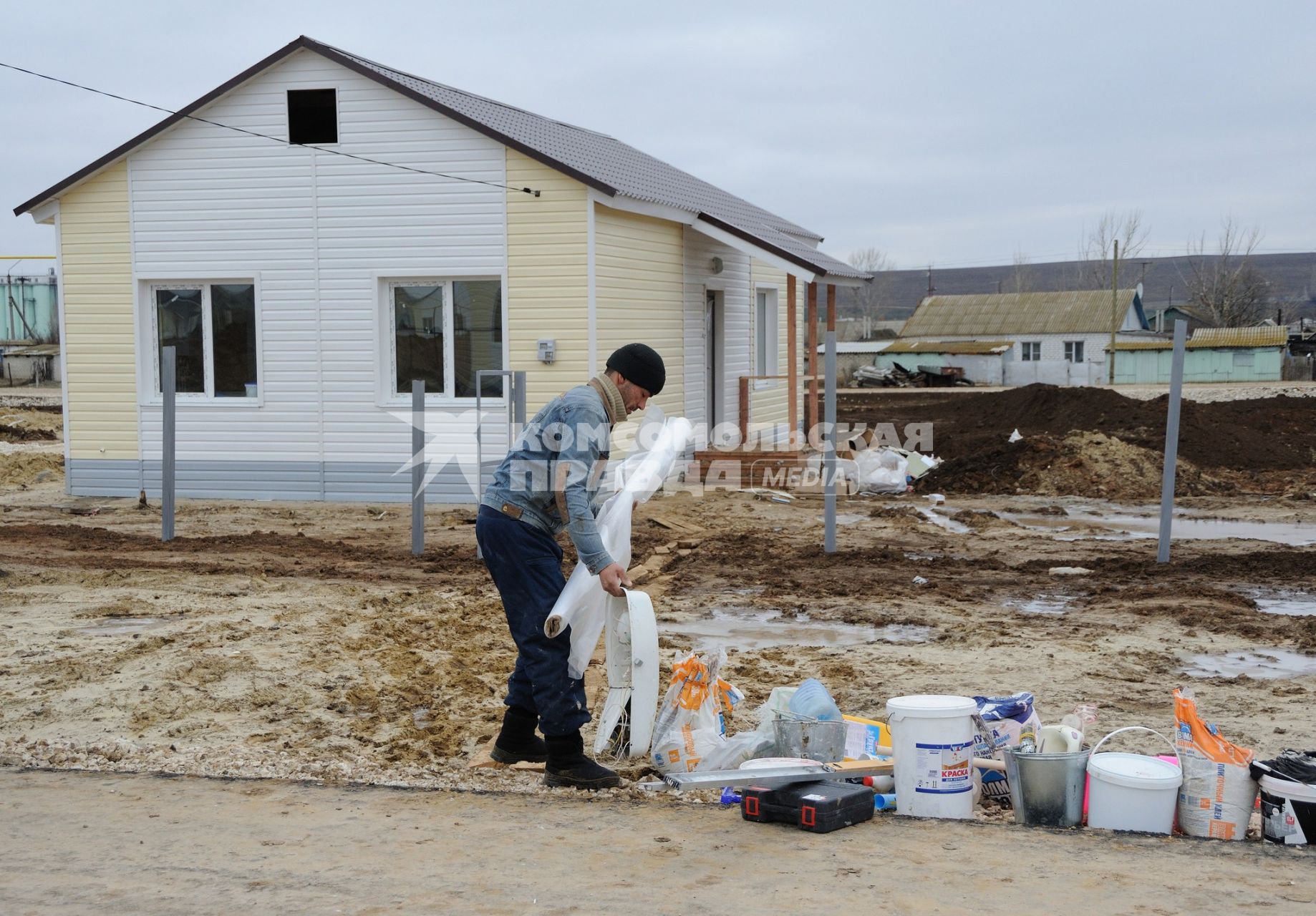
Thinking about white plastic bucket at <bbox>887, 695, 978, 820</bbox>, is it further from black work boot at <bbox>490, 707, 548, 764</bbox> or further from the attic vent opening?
the attic vent opening

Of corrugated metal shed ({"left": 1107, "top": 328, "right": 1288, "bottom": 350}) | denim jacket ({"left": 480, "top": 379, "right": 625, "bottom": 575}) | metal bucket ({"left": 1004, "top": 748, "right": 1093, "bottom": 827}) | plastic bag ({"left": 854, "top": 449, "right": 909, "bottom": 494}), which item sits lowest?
metal bucket ({"left": 1004, "top": 748, "right": 1093, "bottom": 827})

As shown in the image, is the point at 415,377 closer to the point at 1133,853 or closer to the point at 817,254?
the point at 817,254

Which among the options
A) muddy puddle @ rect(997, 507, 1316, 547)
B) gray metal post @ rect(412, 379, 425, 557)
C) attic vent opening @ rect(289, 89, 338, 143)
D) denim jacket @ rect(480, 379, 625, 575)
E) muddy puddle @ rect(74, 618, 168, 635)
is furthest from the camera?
attic vent opening @ rect(289, 89, 338, 143)

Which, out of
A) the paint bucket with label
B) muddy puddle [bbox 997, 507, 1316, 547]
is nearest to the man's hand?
the paint bucket with label

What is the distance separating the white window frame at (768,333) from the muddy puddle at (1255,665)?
1291 centimetres

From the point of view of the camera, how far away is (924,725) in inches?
196

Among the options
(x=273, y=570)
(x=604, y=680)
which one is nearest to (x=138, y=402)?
(x=273, y=570)

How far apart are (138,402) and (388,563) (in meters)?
6.08

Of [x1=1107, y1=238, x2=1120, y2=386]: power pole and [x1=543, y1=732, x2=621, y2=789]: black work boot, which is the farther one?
[x1=1107, y1=238, x2=1120, y2=386]: power pole

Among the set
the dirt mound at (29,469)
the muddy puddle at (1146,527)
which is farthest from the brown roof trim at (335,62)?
the muddy puddle at (1146,527)

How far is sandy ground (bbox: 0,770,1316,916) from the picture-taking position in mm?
4137

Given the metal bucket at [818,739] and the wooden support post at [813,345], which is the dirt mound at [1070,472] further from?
the metal bucket at [818,739]

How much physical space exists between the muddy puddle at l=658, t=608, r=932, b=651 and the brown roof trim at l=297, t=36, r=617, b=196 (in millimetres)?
6430

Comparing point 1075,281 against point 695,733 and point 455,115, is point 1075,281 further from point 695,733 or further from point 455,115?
point 695,733
